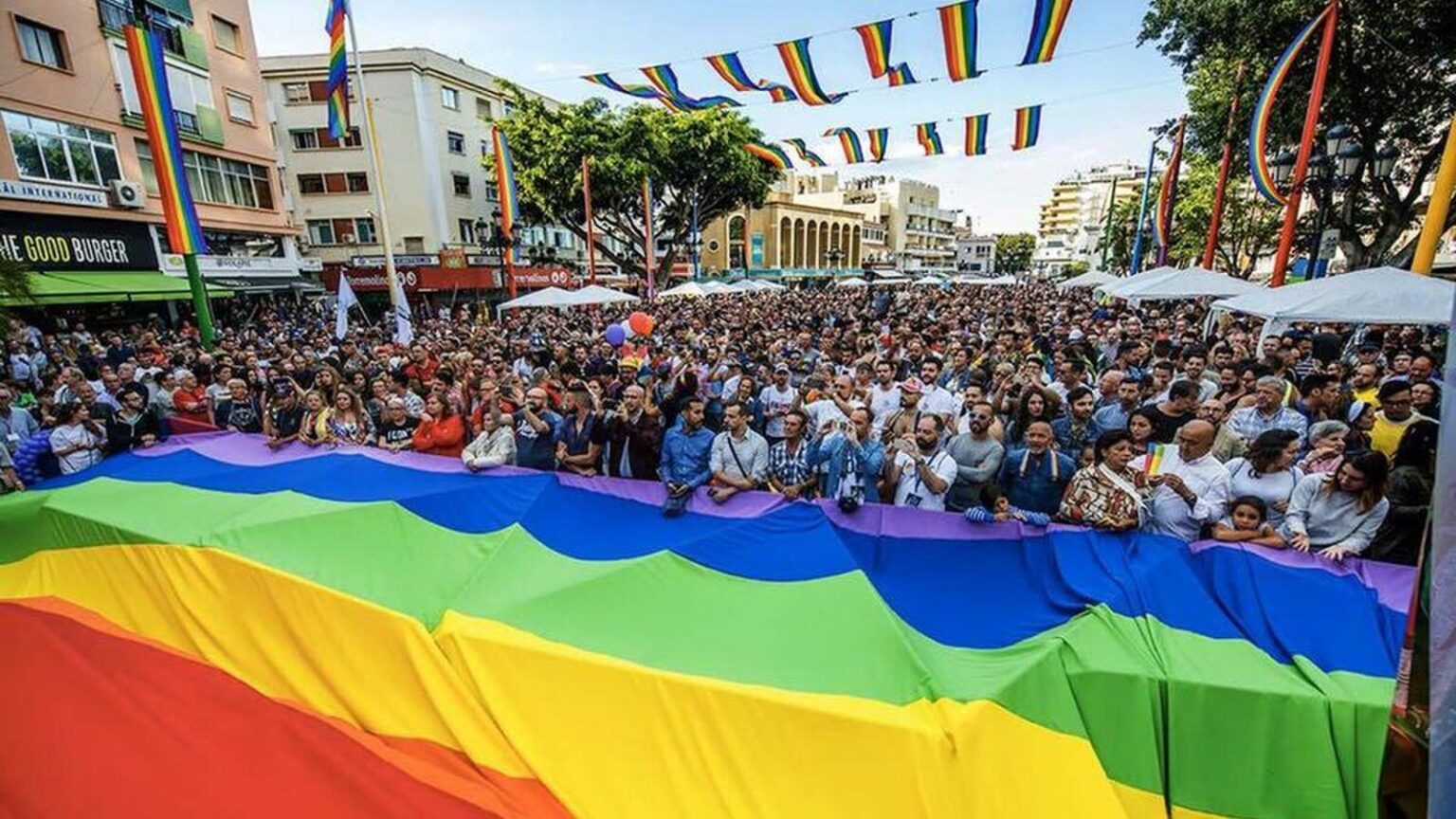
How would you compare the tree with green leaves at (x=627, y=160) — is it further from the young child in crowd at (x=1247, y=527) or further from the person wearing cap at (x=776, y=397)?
the young child in crowd at (x=1247, y=527)

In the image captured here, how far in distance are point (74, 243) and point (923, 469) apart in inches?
995

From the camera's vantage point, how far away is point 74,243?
1823 cm

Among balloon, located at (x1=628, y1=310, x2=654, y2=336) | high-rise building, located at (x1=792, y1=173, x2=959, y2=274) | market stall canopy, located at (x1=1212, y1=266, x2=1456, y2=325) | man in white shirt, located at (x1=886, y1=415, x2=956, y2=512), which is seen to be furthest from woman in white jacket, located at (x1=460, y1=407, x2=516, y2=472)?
high-rise building, located at (x1=792, y1=173, x2=959, y2=274)

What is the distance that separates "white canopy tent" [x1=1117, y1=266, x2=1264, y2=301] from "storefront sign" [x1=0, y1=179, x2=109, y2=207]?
28565 millimetres

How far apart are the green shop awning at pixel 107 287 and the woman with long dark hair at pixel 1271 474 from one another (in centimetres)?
2296

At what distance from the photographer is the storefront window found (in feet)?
55.9

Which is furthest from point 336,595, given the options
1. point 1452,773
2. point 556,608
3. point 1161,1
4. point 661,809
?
point 1161,1

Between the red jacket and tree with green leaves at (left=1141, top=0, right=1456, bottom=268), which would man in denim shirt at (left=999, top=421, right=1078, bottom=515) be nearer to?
the red jacket

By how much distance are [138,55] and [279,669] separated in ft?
44.6

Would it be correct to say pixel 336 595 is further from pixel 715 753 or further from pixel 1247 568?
pixel 1247 568

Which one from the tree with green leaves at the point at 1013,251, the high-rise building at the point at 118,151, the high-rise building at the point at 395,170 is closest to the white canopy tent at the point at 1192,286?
the high-rise building at the point at 118,151

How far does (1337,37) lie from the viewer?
13.4 m

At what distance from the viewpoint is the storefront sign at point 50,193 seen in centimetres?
1655

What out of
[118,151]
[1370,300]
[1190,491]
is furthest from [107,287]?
[1370,300]
